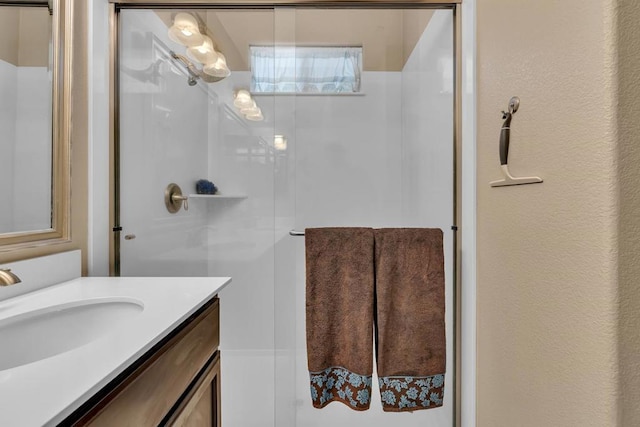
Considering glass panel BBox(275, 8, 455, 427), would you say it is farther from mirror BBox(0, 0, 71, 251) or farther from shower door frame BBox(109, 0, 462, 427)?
mirror BBox(0, 0, 71, 251)

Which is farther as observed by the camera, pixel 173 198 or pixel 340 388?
pixel 173 198

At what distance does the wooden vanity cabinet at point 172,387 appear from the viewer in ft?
1.83

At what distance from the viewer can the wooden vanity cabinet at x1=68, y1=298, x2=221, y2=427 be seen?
21.9 inches

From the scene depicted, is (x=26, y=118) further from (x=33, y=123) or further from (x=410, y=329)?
(x=410, y=329)

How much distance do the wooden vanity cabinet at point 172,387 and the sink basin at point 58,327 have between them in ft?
0.39

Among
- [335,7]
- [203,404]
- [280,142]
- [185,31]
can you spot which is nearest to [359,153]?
[280,142]

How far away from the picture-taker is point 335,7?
143 cm

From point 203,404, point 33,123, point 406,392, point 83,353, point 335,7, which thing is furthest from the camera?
point 335,7

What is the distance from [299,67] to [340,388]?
1.31 metres

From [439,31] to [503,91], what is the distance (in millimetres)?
525

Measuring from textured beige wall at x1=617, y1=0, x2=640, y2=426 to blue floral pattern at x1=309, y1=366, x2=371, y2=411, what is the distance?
0.78 meters

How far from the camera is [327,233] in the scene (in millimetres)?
1317

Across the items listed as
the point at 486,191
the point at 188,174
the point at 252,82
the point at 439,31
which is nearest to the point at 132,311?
the point at 188,174

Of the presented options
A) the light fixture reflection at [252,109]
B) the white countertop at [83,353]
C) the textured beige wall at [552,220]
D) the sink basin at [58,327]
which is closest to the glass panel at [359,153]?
the light fixture reflection at [252,109]
